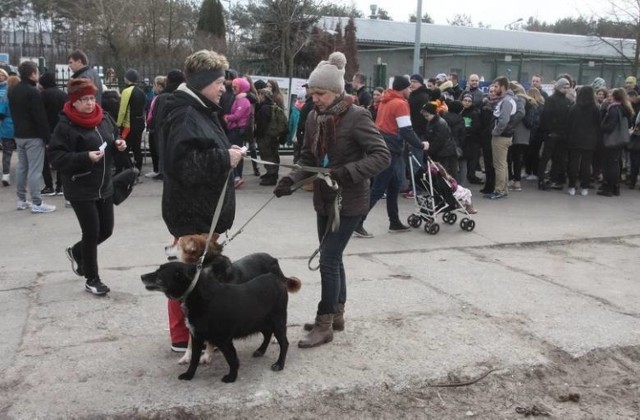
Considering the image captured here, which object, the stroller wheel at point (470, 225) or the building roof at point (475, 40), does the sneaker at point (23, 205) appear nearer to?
the stroller wheel at point (470, 225)

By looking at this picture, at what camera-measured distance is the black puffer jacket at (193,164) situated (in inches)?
153

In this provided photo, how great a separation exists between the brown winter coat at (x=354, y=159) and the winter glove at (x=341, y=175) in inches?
1.1

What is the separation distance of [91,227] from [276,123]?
6.55 meters

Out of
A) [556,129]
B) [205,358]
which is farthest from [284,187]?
[556,129]

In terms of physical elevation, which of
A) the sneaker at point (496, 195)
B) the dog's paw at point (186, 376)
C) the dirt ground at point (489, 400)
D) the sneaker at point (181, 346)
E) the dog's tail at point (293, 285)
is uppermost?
the dog's tail at point (293, 285)

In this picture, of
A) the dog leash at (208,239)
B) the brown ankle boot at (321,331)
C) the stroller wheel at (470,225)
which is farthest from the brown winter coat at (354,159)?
the stroller wheel at (470,225)

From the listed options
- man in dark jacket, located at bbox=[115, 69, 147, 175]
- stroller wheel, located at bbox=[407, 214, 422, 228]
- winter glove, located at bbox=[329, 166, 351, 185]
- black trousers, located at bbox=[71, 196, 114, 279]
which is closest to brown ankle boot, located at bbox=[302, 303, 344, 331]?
winter glove, located at bbox=[329, 166, 351, 185]

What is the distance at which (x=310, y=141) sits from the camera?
186 inches

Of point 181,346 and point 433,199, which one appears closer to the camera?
point 181,346

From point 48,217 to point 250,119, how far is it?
3856 millimetres

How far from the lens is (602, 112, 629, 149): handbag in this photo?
11609 mm

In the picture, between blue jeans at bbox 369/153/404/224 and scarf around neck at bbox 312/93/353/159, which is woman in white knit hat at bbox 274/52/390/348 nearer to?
scarf around neck at bbox 312/93/353/159

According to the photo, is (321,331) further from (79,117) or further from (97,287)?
(79,117)

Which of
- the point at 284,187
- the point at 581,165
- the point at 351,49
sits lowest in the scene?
the point at 581,165
